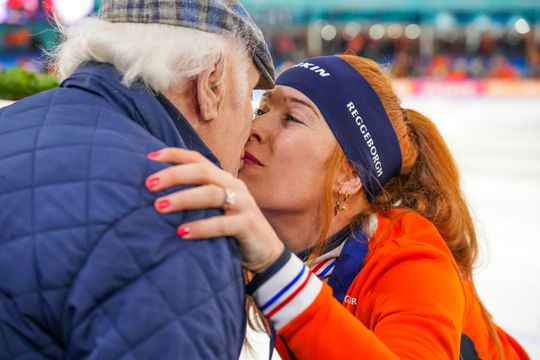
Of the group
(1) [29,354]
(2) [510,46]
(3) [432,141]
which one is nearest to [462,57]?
(2) [510,46]

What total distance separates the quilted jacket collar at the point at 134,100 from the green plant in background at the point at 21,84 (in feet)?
4.77

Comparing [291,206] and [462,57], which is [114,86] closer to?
[291,206]

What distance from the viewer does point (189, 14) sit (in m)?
1.34

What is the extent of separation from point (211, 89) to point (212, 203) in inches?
12.3

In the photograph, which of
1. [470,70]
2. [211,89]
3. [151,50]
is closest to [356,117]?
[211,89]

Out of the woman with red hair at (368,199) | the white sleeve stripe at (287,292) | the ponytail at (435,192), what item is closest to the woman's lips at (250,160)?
the woman with red hair at (368,199)

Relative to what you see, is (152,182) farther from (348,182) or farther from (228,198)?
(348,182)

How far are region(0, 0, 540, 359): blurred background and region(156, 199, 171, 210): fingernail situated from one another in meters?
0.81

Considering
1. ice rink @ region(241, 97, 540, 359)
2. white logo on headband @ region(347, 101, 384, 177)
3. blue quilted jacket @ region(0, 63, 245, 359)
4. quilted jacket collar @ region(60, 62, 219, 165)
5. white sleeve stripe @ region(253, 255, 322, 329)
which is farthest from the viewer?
ice rink @ region(241, 97, 540, 359)

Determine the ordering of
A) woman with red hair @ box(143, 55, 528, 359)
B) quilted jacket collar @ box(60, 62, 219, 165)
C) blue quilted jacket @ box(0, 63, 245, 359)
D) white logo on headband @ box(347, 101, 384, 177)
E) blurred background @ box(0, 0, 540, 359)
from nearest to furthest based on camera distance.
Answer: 1. blue quilted jacket @ box(0, 63, 245, 359)
2. quilted jacket collar @ box(60, 62, 219, 165)
3. woman with red hair @ box(143, 55, 528, 359)
4. white logo on headband @ box(347, 101, 384, 177)
5. blurred background @ box(0, 0, 540, 359)

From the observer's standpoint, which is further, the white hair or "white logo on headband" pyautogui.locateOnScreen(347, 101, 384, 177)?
"white logo on headband" pyautogui.locateOnScreen(347, 101, 384, 177)

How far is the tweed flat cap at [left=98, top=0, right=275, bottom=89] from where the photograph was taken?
4.37 ft

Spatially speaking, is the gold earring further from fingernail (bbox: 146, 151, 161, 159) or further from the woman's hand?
fingernail (bbox: 146, 151, 161, 159)

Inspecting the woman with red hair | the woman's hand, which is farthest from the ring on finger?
the woman with red hair
